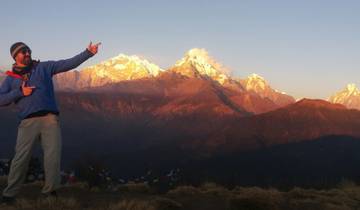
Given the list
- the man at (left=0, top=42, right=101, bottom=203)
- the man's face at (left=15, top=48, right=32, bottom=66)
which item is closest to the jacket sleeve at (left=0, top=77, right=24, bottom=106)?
the man at (left=0, top=42, right=101, bottom=203)

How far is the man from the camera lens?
7629 mm

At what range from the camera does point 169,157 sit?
192750mm

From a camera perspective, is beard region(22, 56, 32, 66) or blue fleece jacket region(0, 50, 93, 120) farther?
beard region(22, 56, 32, 66)

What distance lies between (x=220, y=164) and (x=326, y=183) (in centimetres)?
14495

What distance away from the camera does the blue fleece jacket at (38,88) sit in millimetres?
7641

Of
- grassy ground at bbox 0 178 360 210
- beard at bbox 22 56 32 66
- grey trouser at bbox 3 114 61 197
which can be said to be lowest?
grassy ground at bbox 0 178 360 210

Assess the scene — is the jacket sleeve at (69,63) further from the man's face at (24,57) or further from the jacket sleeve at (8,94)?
the jacket sleeve at (8,94)

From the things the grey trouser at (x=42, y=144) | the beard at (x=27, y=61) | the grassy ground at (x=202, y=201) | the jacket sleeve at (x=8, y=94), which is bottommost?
the grassy ground at (x=202, y=201)

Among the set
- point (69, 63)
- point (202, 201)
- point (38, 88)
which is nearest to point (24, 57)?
point (38, 88)

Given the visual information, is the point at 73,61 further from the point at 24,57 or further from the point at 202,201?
the point at 202,201

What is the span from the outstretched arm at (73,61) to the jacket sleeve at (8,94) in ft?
1.99

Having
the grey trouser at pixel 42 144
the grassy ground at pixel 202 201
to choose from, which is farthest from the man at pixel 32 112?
the grassy ground at pixel 202 201

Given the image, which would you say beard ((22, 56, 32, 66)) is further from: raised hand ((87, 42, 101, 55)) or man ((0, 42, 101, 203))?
raised hand ((87, 42, 101, 55))

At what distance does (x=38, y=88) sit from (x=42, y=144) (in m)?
0.76
